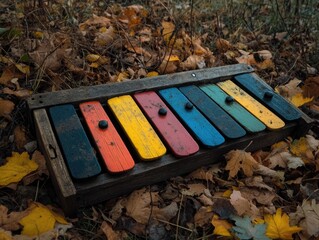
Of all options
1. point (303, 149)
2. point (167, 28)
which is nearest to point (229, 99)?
point (303, 149)

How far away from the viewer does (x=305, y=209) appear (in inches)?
65.2

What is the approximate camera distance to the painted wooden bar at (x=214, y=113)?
6.13 feet

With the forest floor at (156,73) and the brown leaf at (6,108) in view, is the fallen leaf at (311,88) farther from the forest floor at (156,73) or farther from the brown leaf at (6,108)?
the brown leaf at (6,108)

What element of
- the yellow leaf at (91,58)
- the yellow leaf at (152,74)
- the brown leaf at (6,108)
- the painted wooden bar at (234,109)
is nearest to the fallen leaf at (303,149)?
the painted wooden bar at (234,109)

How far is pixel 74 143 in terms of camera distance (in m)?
1.61

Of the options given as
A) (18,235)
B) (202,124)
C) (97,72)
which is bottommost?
(18,235)

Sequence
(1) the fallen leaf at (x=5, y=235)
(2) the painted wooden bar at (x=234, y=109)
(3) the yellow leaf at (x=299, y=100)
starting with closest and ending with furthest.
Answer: (1) the fallen leaf at (x=5, y=235), (2) the painted wooden bar at (x=234, y=109), (3) the yellow leaf at (x=299, y=100)

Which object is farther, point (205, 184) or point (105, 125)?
point (205, 184)

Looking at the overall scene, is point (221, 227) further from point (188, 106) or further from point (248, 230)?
point (188, 106)

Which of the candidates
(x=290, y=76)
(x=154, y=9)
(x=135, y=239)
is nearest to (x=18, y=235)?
(x=135, y=239)

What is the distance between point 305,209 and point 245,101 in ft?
2.55

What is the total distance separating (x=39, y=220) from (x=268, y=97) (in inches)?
61.9

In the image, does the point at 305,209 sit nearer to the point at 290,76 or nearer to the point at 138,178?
the point at 138,178

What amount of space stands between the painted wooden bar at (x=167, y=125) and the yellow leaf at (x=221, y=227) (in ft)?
1.17
